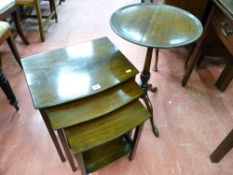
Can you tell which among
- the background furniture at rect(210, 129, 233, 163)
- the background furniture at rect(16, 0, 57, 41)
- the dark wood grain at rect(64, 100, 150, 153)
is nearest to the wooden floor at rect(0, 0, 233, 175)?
the background furniture at rect(210, 129, 233, 163)

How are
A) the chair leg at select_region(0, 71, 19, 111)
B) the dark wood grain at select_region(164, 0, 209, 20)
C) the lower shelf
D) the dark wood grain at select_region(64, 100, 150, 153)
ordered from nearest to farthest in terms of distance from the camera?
the dark wood grain at select_region(64, 100, 150, 153) < the lower shelf < the chair leg at select_region(0, 71, 19, 111) < the dark wood grain at select_region(164, 0, 209, 20)

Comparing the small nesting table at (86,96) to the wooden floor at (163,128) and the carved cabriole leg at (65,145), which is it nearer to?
the carved cabriole leg at (65,145)

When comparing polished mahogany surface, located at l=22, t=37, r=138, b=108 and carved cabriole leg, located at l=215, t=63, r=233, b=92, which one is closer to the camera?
polished mahogany surface, located at l=22, t=37, r=138, b=108

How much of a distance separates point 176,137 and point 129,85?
2.22 feet

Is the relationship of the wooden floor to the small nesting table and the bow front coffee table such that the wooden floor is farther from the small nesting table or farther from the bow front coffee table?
the bow front coffee table

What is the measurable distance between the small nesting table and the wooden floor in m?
0.25

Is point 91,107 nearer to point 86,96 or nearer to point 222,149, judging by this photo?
point 86,96

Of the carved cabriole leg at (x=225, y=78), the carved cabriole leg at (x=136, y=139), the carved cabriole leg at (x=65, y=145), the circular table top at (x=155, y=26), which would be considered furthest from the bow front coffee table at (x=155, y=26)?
the carved cabriole leg at (x=225, y=78)

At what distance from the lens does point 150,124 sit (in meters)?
1.49

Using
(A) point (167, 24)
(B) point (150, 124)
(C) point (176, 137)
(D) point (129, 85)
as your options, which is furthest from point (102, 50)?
(C) point (176, 137)

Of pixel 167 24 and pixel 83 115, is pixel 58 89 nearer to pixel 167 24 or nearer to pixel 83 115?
pixel 83 115

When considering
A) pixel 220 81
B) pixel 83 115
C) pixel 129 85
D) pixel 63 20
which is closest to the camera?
pixel 83 115

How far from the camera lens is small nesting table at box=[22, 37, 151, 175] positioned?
0.85 metres

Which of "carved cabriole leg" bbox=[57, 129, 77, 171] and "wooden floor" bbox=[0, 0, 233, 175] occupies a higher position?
"carved cabriole leg" bbox=[57, 129, 77, 171]
